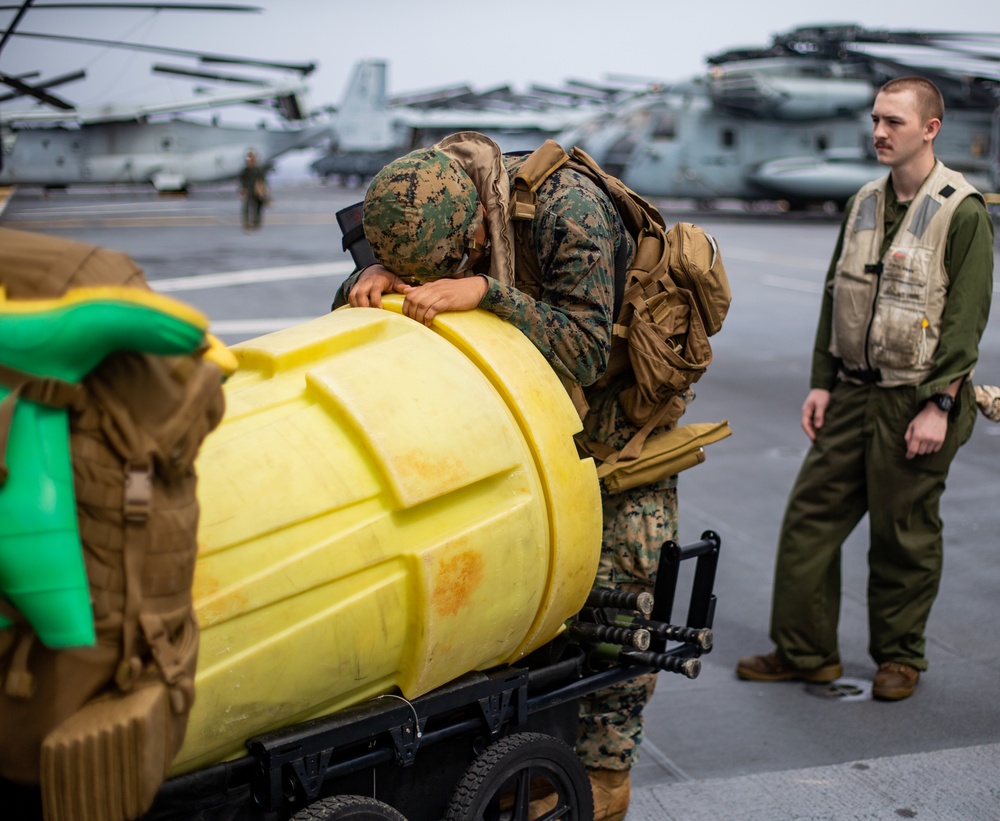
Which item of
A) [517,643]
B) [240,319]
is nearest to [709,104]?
[240,319]

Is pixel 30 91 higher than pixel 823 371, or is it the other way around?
pixel 30 91

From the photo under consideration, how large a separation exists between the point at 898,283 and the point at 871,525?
0.82m

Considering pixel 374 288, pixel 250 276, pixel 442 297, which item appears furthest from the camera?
pixel 250 276

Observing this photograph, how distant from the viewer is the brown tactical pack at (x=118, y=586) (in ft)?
4.86

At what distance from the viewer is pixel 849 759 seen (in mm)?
3266

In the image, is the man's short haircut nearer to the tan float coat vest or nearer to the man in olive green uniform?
the man in olive green uniform

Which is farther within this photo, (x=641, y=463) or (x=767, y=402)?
(x=767, y=402)

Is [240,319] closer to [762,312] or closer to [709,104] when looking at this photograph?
[762,312]

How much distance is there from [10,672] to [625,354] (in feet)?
5.65

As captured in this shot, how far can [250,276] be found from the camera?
43.6ft

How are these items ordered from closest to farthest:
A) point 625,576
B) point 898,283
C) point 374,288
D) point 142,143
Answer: point 374,288 → point 625,576 → point 898,283 → point 142,143

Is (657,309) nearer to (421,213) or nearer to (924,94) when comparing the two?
(421,213)

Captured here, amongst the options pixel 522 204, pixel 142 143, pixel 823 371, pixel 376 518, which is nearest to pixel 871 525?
pixel 823 371

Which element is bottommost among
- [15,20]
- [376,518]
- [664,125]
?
[376,518]
